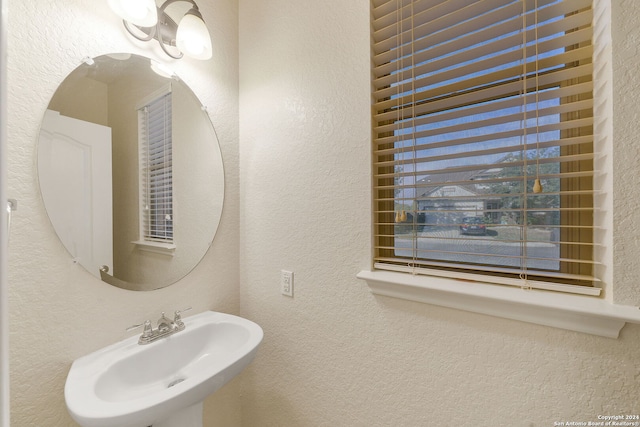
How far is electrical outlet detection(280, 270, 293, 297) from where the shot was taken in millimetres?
1115

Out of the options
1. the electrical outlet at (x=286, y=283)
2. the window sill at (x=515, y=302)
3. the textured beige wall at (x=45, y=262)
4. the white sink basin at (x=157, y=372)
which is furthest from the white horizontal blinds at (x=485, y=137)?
the textured beige wall at (x=45, y=262)

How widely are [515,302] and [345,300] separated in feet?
1.71

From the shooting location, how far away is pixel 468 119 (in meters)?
0.80

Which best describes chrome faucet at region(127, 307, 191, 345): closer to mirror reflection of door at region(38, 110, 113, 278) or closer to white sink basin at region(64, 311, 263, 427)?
white sink basin at region(64, 311, 263, 427)

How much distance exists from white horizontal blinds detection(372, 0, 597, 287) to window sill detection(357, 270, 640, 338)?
5cm

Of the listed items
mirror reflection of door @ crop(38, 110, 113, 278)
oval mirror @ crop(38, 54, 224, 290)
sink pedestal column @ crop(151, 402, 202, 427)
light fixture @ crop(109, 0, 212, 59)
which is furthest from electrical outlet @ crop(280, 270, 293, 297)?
light fixture @ crop(109, 0, 212, 59)

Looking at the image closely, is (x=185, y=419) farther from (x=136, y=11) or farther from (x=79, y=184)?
(x=136, y=11)

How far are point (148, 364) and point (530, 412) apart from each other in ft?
3.86

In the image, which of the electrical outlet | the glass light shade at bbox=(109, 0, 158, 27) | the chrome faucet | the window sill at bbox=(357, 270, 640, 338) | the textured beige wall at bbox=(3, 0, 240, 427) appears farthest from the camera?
the electrical outlet

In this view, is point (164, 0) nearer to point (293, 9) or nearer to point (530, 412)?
point (293, 9)

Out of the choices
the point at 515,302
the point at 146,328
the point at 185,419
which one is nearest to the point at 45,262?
the point at 146,328

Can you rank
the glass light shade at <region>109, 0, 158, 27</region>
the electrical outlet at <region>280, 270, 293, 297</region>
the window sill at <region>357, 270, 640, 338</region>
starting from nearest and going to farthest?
the window sill at <region>357, 270, 640, 338</region> → the glass light shade at <region>109, 0, 158, 27</region> → the electrical outlet at <region>280, 270, 293, 297</region>

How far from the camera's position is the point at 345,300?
0.97 metres

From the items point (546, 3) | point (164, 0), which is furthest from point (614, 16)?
point (164, 0)
